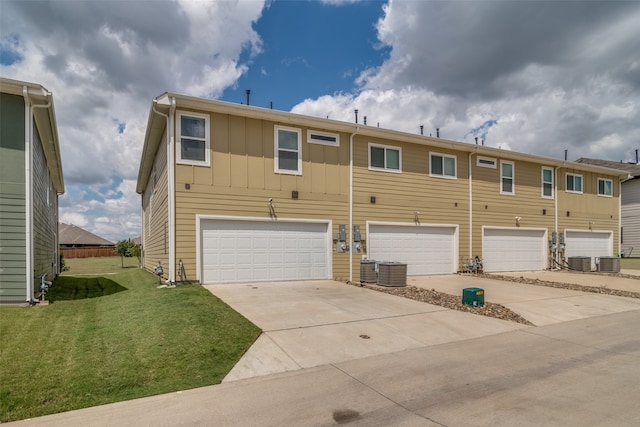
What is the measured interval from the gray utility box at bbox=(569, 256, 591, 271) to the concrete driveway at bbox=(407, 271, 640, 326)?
119 inches

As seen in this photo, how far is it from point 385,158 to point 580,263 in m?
11.7

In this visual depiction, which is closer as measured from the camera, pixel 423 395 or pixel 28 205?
pixel 423 395

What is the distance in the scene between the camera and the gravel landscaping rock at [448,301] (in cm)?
820

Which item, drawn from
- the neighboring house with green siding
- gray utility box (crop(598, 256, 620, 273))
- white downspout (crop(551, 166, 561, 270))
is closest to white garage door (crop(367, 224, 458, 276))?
white downspout (crop(551, 166, 561, 270))

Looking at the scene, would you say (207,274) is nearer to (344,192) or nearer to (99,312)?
(99,312)

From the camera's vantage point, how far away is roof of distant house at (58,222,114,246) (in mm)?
44759

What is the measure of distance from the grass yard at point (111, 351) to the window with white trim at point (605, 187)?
22137 millimetres

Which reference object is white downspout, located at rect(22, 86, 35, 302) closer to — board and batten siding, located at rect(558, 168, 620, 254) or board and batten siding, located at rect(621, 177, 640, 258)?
board and batten siding, located at rect(558, 168, 620, 254)

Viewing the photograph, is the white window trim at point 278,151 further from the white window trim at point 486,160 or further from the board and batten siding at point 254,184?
the white window trim at point 486,160

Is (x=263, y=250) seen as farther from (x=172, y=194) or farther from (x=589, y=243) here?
(x=589, y=243)

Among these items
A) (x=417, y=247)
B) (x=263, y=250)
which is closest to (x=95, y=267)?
(x=263, y=250)

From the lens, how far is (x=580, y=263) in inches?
708

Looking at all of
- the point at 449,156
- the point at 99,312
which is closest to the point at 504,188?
the point at 449,156

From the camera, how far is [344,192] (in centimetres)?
1309
